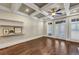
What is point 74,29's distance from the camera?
165 centimetres

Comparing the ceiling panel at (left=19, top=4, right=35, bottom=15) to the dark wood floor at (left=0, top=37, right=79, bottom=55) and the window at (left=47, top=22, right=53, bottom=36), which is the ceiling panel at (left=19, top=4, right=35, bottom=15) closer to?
the window at (left=47, top=22, right=53, bottom=36)

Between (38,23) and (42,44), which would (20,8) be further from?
(42,44)

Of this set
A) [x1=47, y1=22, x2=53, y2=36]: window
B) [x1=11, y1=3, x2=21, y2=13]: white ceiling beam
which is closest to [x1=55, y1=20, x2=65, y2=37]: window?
[x1=47, y1=22, x2=53, y2=36]: window

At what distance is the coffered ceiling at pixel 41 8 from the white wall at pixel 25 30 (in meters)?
0.09

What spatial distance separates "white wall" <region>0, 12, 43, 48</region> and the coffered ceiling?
94 mm

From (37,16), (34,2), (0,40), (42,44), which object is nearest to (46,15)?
(37,16)

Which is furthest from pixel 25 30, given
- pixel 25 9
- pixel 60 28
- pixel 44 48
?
pixel 60 28

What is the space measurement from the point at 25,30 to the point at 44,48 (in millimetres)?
540

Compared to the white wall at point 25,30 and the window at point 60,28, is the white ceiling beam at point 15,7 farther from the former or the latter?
the window at point 60,28

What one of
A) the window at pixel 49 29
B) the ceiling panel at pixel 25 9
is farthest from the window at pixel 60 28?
the ceiling panel at pixel 25 9

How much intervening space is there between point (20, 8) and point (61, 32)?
97cm

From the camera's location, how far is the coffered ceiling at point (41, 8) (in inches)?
61.5

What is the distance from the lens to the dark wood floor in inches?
61.8

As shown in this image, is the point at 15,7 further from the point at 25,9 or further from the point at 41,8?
the point at 41,8
